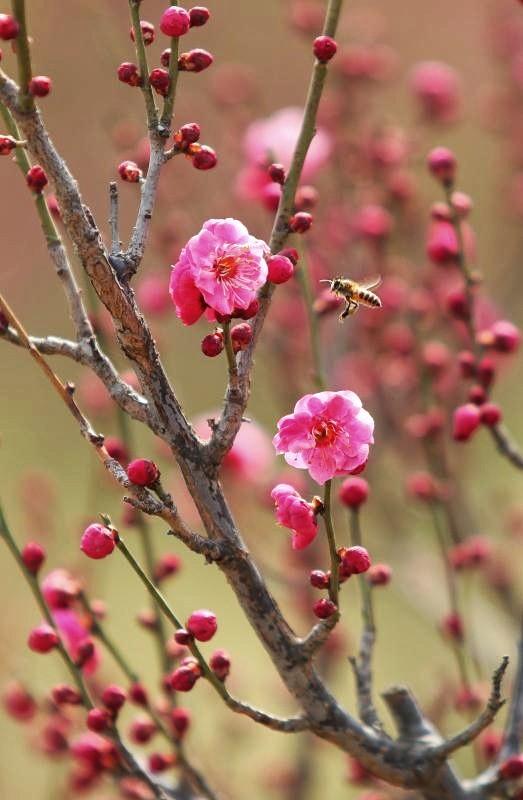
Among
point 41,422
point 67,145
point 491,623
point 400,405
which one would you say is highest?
point 67,145

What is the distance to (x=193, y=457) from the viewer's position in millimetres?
938

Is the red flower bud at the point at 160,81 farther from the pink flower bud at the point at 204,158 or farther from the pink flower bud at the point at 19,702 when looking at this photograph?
the pink flower bud at the point at 19,702

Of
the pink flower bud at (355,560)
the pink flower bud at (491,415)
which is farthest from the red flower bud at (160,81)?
the pink flower bud at (491,415)

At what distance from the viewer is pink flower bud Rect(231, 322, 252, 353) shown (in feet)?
3.19

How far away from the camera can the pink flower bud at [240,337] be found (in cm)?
97

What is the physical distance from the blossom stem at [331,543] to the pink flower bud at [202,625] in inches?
4.3

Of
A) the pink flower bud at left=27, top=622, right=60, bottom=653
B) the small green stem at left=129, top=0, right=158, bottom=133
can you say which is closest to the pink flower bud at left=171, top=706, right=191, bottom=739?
the pink flower bud at left=27, top=622, right=60, bottom=653

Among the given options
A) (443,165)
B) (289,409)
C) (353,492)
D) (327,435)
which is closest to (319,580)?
(327,435)

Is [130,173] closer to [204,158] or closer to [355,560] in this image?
[204,158]

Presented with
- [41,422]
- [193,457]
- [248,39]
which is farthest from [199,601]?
[193,457]

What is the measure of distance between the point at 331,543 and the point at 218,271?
0.75 feet

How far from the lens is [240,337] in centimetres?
97

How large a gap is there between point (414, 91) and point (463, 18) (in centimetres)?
330

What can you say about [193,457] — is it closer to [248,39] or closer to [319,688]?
[319,688]
